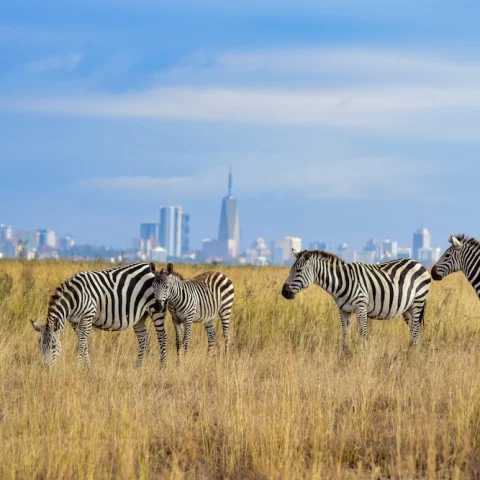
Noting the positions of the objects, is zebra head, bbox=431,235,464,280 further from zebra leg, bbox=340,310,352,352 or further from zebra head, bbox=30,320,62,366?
zebra head, bbox=30,320,62,366

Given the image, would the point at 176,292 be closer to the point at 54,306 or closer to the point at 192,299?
the point at 192,299

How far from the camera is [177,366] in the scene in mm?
11445

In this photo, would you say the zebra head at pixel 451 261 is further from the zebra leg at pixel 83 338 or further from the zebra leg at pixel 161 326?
the zebra leg at pixel 83 338

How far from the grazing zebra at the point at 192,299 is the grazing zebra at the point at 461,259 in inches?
131

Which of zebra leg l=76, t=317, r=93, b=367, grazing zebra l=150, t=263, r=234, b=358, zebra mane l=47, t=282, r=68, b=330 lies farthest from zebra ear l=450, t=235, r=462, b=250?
zebra mane l=47, t=282, r=68, b=330

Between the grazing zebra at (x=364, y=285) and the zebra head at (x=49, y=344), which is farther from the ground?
the grazing zebra at (x=364, y=285)

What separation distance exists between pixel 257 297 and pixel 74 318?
6.32 m

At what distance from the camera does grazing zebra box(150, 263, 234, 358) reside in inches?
447

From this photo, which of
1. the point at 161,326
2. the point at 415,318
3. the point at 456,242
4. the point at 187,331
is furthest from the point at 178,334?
the point at 456,242

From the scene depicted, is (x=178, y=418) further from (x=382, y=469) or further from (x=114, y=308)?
(x=114, y=308)

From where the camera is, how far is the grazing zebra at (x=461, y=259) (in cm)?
1293

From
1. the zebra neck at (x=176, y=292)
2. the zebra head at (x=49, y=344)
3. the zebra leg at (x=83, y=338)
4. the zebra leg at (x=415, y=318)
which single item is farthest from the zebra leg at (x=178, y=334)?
the zebra leg at (x=415, y=318)

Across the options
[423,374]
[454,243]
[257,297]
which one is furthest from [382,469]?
[257,297]

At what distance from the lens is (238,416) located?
24.5 ft
